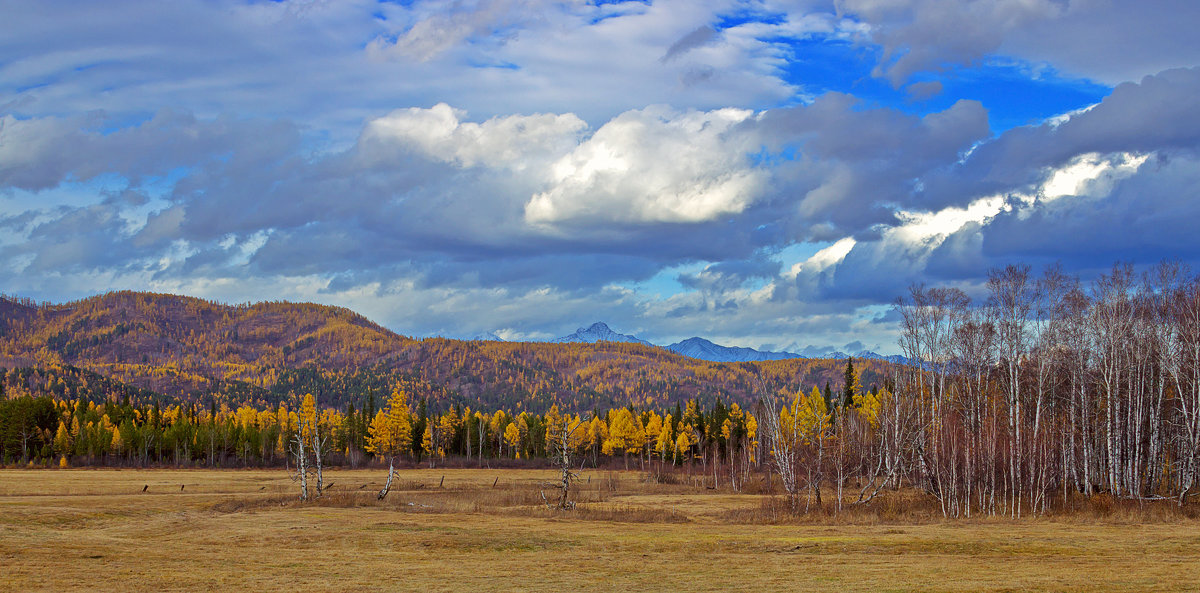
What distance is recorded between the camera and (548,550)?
107ft

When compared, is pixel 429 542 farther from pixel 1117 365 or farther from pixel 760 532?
pixel 1117 365

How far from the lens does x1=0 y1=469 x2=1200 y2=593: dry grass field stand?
23.9m

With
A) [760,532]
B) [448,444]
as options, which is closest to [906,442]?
[760,532]

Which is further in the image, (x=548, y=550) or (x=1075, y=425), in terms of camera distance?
(x=1075, y=425)

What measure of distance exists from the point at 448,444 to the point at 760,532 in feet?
417

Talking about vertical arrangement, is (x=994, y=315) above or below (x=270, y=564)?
above

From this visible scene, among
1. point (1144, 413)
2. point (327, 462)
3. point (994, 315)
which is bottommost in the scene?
point (327, 462)

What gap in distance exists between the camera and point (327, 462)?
132875 mm

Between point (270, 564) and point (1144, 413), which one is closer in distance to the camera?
point (270, 564)

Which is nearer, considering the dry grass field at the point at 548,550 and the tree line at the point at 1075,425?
the dry grass field at the point at 548,550

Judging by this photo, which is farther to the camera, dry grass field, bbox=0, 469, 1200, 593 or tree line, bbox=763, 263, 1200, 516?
tree line, bbox=763, 263, 1200, 516

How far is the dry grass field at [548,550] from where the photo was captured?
78.5 feet

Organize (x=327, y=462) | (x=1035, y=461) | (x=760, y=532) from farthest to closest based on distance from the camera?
(x=327, y=462)
(x=1035, y=461)
(x=760, y=532)

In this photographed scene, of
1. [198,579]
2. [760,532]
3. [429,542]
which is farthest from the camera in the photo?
[760,532]
